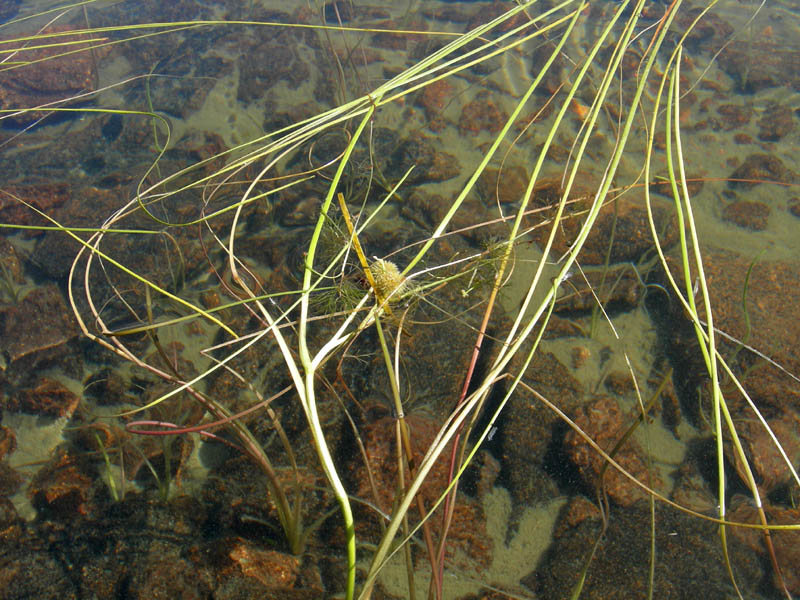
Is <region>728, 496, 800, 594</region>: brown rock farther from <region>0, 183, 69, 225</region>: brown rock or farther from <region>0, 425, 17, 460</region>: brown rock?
<region>0, 183, 69, 225</region>: brown rock

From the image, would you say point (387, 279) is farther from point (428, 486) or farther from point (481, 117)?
point (481, 117)

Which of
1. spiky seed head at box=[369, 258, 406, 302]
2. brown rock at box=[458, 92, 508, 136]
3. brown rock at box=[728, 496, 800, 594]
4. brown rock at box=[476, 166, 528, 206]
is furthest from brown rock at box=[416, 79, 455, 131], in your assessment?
brown rock at box=[728, 496, 800, 594]

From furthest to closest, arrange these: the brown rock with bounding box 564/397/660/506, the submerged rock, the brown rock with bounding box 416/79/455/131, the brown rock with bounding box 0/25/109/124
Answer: the brown rock with bounding box 0/25/109/124 < the brown rock with bounding box 416/79/455/131 < the brown rock with bounding box 564/397/660/506 < the submerged rock

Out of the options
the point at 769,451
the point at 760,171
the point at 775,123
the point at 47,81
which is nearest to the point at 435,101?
the point at 760,171

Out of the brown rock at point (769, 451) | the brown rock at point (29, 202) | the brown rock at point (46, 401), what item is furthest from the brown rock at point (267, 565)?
the brown rock at point (29, 202)

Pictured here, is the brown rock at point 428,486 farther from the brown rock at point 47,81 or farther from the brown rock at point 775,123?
the brown rock at point 47,81
